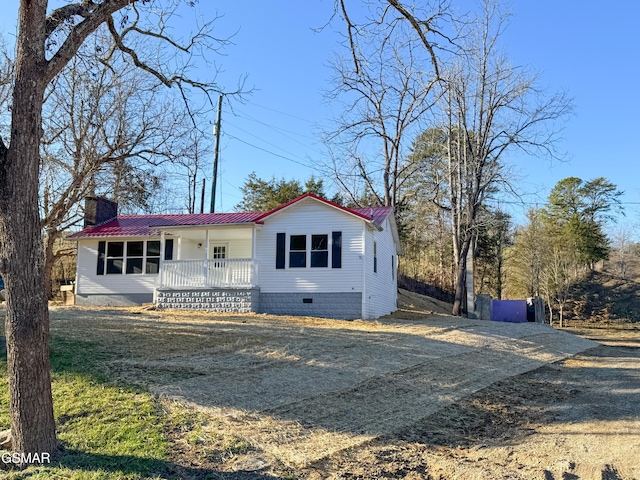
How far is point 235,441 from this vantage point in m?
5.72

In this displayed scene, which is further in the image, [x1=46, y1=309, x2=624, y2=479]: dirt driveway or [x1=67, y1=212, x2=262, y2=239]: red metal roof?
[x1=67, y1=212, x2=262, y2=239]: red metal roof

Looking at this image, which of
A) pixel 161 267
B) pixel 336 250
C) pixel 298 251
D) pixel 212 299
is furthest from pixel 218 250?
pixel 336 250

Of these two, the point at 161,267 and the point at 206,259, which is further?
the point at 161,267

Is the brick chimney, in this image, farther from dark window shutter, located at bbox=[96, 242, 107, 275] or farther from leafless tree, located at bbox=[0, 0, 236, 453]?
leafless tree, located at bbox=[0, 0, 236, 453]

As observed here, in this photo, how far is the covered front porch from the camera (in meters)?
18.1

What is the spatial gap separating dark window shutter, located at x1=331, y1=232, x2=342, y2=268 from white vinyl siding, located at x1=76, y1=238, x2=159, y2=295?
7190mm

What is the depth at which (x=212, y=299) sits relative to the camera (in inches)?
715

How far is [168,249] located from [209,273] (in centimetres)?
245

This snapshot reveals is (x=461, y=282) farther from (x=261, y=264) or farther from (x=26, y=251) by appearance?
(x=26, y=251)

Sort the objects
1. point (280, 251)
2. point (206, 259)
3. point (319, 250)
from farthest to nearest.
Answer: point (206, 259) → point (280, 251) → point (319, 250)

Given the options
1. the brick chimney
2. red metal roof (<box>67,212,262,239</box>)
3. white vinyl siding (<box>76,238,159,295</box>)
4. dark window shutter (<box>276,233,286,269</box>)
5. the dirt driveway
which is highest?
the brick chimney

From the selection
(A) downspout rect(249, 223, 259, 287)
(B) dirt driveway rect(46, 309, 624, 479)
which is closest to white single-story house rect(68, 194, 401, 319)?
(A) downspout rect(249, 223, 259, 287)

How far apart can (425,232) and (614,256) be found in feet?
70.3

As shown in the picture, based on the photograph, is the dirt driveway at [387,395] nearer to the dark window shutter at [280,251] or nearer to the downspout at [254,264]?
the downspout at [254,264]
